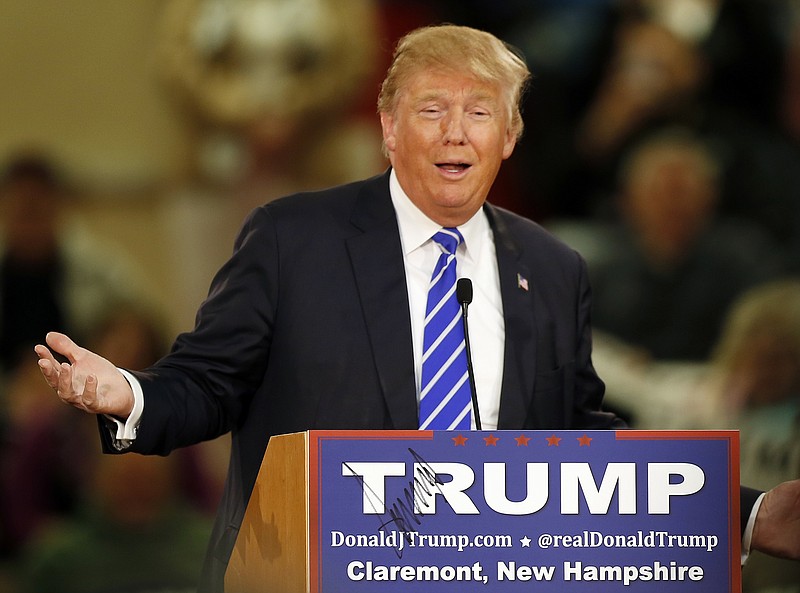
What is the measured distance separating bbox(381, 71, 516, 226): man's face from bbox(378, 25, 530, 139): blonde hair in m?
0.02

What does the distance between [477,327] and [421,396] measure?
0.71ft

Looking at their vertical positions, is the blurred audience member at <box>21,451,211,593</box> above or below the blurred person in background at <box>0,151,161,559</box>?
below

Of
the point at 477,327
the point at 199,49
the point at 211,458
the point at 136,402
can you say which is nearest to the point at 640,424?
the point at 211,458

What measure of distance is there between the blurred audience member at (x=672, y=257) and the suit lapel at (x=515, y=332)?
4126mm

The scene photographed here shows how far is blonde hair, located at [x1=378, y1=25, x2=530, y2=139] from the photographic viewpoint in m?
2.66

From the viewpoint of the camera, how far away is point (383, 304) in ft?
8.73

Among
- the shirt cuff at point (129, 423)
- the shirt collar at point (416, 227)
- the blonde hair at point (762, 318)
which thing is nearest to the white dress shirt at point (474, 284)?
the shirt collar at point (416, 227)

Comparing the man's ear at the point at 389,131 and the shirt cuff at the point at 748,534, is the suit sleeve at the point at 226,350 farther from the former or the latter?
the shirt cuff at the point at 748,534

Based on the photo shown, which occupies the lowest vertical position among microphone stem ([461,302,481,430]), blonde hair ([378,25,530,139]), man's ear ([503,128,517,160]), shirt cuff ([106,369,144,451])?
shirt cuff ([106,369,144,451])

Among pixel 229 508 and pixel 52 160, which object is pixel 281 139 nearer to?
pixel 52 160

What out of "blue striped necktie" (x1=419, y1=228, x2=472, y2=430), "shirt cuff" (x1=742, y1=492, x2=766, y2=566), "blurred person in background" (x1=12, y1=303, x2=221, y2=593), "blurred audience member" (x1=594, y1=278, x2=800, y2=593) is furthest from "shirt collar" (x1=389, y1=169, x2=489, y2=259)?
"blurred audience member" (x1=594, y1=278, x2=800, y2=593)

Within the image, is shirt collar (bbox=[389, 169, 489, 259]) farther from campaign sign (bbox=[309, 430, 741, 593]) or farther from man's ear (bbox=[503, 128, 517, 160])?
campaign sign (bbox=[309, 430, 741, 593])

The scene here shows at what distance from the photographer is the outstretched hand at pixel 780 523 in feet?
7.98

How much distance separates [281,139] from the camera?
6918mm
